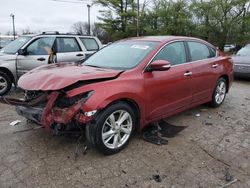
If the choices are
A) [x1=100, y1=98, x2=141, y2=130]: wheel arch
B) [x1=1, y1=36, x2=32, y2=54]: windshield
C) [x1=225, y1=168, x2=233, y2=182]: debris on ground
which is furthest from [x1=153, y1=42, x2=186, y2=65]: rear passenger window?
[x1=1, y1=36, x2=32, y2=54]: windshield

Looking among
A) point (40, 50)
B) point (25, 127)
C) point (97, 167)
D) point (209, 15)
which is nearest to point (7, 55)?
point (40, 50)

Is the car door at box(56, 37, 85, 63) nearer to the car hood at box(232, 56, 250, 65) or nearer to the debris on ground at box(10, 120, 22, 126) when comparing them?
the debris on ground at box(10, 120, 22, 126)

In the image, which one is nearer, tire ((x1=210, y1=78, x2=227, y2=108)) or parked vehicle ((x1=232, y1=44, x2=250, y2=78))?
tire ((x1=210, y1=78, x2=227, y2=108))

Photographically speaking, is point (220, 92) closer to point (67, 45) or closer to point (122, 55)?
point (122, 55)

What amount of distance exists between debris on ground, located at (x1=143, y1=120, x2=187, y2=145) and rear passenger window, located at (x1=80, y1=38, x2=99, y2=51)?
4495mm

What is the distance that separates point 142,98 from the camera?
3988mm

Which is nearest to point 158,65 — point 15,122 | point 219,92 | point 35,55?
point 219,92

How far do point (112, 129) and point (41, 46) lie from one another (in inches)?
190

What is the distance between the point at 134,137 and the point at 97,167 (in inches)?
41.6

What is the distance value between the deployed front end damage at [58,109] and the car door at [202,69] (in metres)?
2.38

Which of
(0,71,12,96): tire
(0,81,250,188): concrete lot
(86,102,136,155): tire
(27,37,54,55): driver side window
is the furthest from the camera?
(27,37,54,55): driver side window

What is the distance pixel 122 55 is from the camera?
4504 mm

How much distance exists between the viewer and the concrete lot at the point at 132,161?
10.5ft

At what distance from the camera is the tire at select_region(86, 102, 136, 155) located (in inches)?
138
